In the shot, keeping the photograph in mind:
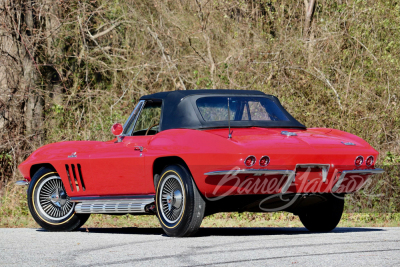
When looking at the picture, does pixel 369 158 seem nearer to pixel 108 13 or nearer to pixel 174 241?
pixel 174 241

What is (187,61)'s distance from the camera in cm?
1769

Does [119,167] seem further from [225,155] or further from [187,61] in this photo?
[187,61]

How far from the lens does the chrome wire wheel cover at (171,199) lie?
276 inches

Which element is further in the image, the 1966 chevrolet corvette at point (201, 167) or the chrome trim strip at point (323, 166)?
the chrome trim strip at point (323, 166)

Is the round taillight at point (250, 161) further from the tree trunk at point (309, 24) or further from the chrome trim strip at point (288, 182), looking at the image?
the tree trunk at point (309, 24)

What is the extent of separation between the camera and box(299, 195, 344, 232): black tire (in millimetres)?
7855

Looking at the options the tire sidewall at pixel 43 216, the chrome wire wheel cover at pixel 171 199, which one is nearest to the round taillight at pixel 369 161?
the chrome wire wheel cover at pixel 171 199

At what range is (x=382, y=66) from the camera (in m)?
14.9

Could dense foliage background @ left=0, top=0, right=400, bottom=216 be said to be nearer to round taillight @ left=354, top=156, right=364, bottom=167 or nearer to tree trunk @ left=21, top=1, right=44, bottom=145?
tree trunk @ left=21, top=1, right=44, bottom=145

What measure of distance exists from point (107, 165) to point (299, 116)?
7.46 meters

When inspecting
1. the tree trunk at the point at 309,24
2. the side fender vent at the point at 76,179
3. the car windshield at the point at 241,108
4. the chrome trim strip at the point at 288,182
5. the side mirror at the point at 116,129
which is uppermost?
the tree trunk at the point at 309,24

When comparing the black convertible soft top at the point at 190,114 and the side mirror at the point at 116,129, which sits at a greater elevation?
the black convertible soft top at the point at 190,114

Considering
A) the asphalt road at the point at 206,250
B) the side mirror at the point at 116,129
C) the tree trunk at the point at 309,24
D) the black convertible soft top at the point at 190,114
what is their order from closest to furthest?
the asphalt road at the point at 206,250
the black convertible soft top at the point at 190,114
the side mirror at the point at 116,129
the tree trunk at the point at 309,24

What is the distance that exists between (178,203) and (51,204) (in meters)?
2.74
